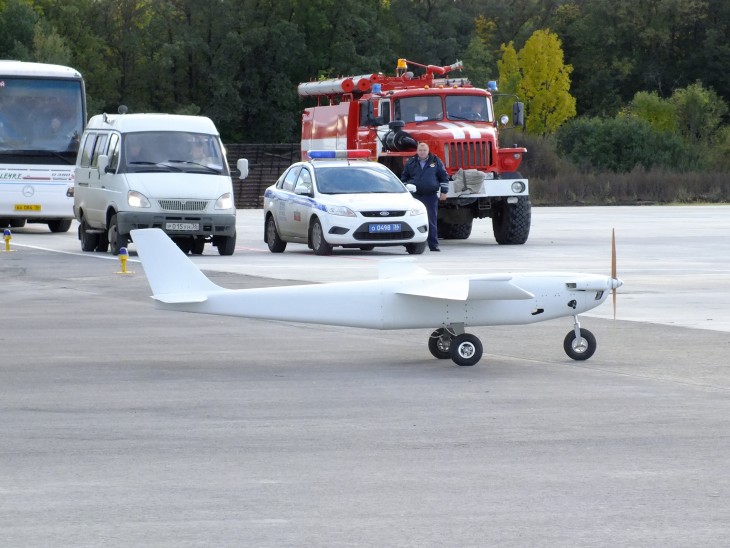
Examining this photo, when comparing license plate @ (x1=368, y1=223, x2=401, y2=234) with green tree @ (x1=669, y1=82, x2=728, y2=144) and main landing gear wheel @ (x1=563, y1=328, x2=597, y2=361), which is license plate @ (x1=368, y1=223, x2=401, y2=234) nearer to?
main landing gear wheel @ (x1=563, y1=328, x2=597, y2=361)

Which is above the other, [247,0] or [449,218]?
[247,0]

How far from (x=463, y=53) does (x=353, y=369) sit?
320 feet

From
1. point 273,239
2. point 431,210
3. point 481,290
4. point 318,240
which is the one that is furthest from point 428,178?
point 481,290

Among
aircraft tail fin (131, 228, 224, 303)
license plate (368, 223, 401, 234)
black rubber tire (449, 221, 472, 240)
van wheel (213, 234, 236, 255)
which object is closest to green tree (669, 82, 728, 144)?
black rubber tire (449, 221, 472, 240)

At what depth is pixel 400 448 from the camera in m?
9.24

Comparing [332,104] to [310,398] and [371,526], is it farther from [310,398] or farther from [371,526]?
[371,526]

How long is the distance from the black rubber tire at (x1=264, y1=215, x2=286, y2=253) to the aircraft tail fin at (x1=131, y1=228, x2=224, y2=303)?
15738 millimetres

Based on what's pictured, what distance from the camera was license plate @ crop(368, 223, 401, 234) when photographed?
26906mm

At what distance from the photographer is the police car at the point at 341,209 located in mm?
26984

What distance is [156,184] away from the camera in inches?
1068

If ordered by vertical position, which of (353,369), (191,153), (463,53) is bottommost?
(353,369)

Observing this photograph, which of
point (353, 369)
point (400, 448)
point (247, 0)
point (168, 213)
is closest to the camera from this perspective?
point (400, 448)

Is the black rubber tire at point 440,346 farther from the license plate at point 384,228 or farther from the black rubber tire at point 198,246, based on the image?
the black rubber tire at point 198,246

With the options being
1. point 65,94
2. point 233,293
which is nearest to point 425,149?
point 65,94
